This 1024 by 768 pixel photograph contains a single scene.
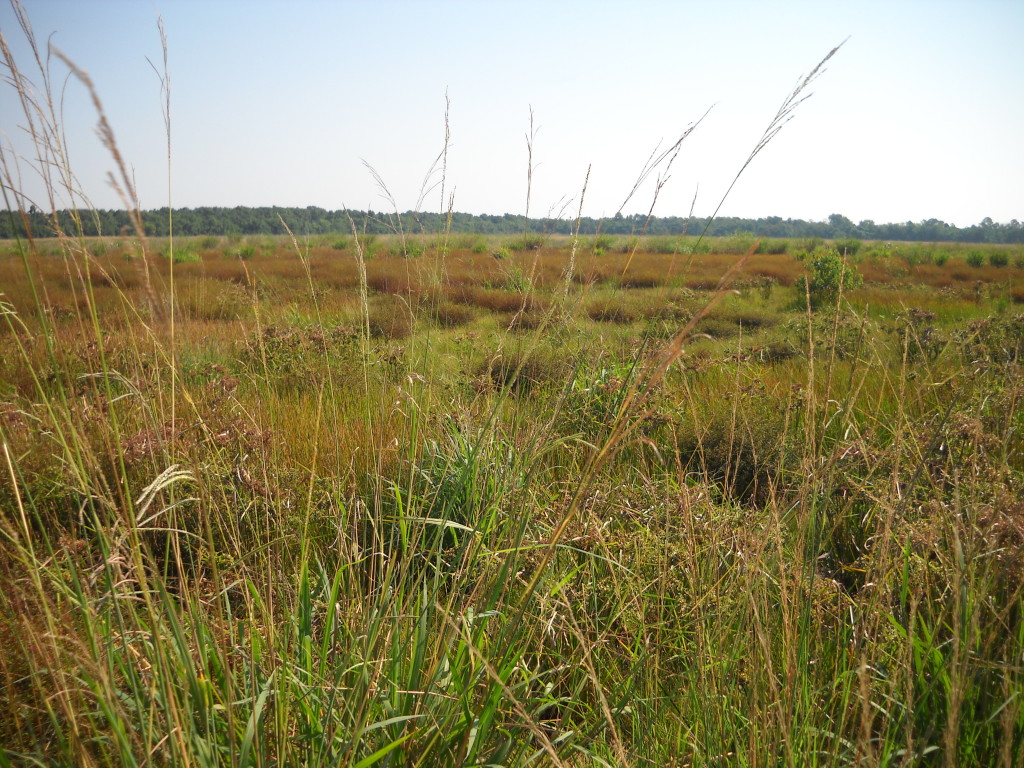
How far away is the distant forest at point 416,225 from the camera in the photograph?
4.50 feet

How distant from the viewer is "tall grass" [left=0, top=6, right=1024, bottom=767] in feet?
3.58

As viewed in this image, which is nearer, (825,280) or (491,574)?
(491,574)

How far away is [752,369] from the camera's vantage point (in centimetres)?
471

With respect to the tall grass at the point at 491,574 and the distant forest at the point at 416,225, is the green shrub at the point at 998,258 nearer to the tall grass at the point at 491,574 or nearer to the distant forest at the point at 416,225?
the distant forest at the point at 416,225

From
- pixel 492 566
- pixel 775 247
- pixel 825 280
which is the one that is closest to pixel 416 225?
pixel 492 566

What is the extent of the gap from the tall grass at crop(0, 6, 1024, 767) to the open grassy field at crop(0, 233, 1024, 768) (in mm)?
18

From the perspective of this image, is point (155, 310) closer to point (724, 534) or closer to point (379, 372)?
point (724, 534)

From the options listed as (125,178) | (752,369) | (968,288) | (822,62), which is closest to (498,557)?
(125,178)

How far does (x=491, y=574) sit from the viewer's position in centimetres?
173

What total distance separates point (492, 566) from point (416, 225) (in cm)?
120

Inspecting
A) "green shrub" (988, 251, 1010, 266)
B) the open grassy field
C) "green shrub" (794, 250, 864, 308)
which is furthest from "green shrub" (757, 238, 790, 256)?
the open grassy field

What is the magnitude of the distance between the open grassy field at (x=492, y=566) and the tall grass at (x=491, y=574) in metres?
0.02

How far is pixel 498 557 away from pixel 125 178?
4.58 ft

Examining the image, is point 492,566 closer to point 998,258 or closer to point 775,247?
point 998,258
